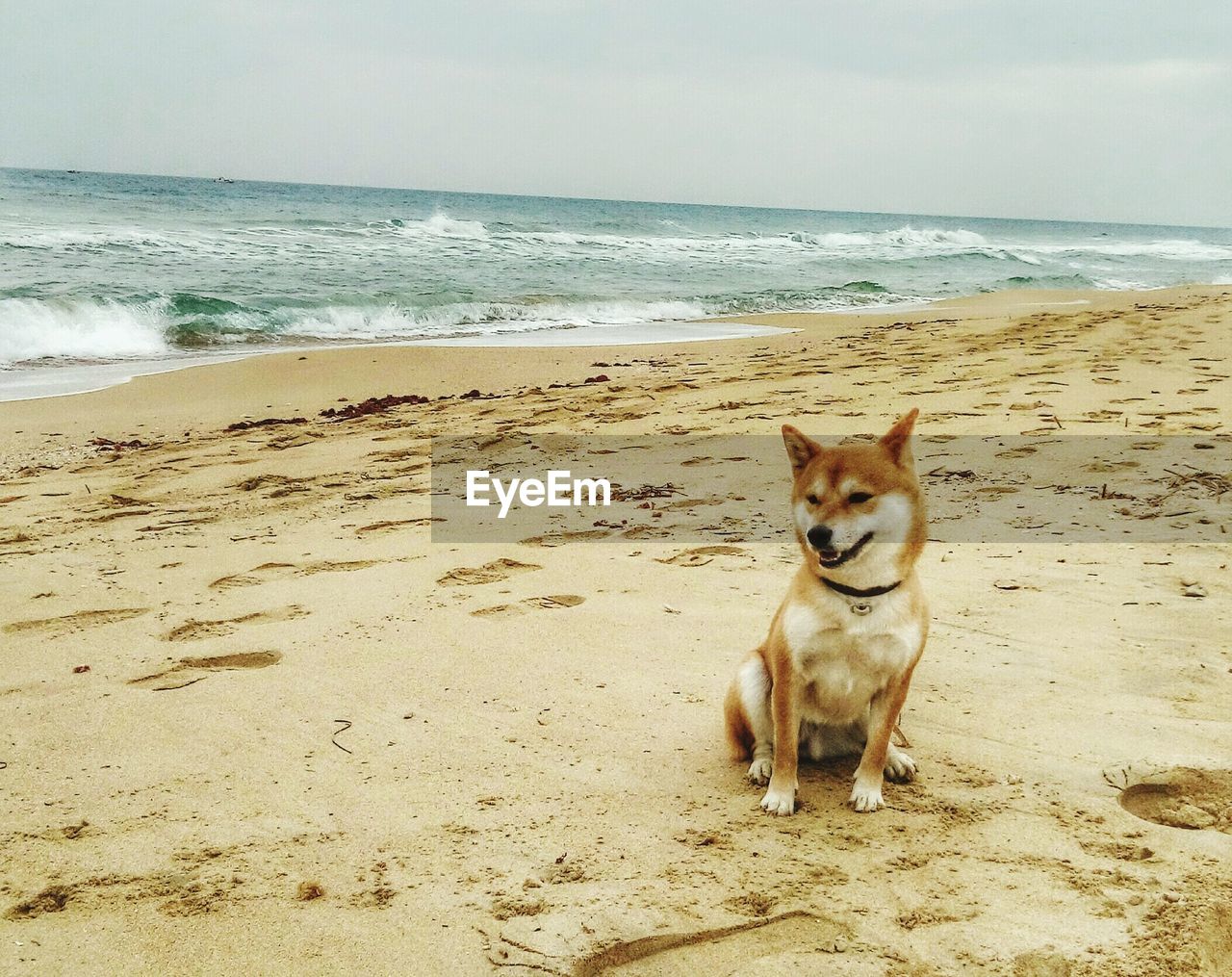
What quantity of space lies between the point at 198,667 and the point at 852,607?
248 centimetres

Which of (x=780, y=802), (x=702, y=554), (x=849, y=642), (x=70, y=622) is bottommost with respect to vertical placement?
(x=70, y=622)

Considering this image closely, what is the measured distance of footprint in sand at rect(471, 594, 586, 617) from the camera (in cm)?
411

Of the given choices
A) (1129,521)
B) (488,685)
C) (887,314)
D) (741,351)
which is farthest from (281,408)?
(887,314)

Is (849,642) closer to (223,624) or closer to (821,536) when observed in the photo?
(821,536)

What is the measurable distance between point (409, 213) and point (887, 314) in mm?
39394

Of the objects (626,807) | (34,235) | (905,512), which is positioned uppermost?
(34,235)

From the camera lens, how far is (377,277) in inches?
811

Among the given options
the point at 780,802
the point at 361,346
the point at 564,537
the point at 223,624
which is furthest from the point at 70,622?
the point at 361,346

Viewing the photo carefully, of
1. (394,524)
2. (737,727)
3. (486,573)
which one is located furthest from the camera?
(394,524)

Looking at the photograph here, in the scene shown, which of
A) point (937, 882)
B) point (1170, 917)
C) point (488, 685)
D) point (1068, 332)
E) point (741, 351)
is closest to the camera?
point (1170, 917)

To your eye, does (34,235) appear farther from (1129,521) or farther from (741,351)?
(1129,521)

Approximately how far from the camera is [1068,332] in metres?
11.1
